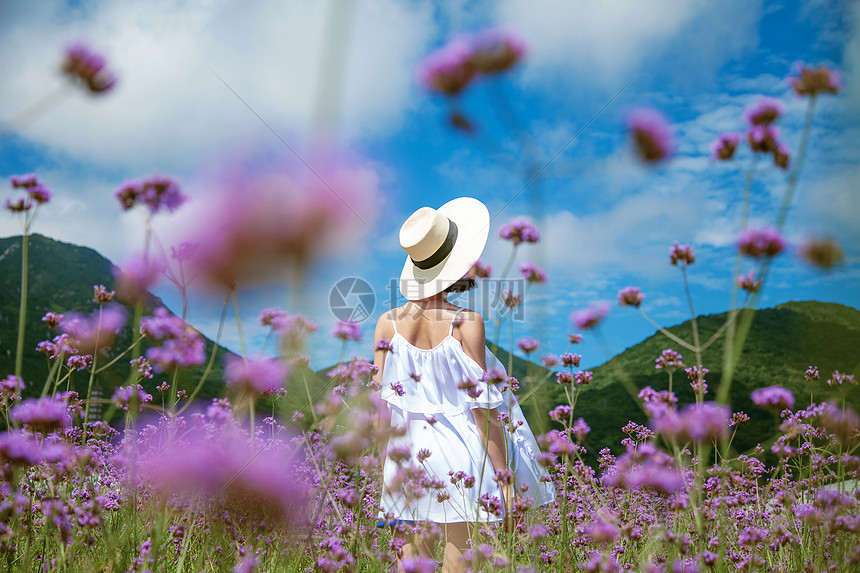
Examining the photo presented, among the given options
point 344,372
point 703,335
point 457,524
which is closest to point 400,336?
point 344,372

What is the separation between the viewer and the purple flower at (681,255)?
1.63 meters

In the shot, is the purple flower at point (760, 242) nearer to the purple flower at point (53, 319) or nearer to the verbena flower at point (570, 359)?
the verbena flower at point (570, 359)

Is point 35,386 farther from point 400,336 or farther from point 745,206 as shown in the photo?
point 745,206

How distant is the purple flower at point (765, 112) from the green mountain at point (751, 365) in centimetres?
591

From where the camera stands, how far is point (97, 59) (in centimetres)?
142

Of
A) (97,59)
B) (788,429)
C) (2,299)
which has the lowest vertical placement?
(788,429)

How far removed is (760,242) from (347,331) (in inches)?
55.0

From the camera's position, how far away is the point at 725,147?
1463 millimetres

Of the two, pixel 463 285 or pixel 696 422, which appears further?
pixel 463 285

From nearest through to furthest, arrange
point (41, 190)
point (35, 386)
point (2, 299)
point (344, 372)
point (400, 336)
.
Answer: point (41, 190), point (344, 372), point (400, 336), point (35, 386), point (2, 299)

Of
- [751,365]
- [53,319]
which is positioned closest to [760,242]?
[53,319]

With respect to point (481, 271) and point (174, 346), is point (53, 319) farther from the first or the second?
point (481, 271)

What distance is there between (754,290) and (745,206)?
242mm

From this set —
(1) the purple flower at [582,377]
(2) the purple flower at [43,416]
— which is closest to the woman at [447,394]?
(1) the purple flower at [582,377]
